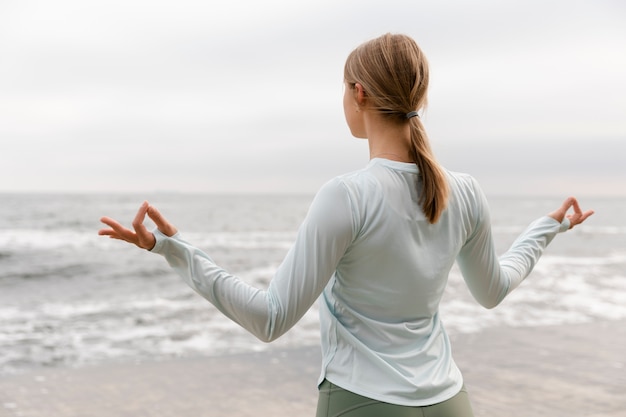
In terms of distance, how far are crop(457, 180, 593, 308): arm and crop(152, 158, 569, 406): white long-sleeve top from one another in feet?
0.23

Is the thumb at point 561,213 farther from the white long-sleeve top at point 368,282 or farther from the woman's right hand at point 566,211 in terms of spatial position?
the white long-sleeve top at point 368,282

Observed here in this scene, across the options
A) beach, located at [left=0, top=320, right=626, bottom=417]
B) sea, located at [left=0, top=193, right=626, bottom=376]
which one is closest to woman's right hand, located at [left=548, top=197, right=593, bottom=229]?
beach, located at [left=0, top=320, right=626, bottom=417]

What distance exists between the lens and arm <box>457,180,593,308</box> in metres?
1.29

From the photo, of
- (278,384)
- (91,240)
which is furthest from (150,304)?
(91,240)

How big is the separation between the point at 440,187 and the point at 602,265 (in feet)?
51.2

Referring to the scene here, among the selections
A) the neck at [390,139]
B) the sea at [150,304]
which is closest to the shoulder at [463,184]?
the neck at [390,139]

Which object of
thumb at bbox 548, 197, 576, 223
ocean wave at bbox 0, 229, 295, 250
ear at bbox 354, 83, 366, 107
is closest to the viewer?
ear at bbox 354, 83, 366, 107

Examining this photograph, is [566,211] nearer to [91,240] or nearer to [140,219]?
[140,219]

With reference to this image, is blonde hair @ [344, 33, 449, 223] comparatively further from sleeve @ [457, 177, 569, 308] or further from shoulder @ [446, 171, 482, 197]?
sleeve @ [457, 177, 569, 308]

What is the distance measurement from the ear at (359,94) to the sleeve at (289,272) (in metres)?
0.18

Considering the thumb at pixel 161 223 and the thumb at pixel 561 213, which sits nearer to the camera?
the thumb at pixel 161 223

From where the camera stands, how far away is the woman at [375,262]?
3.54ft

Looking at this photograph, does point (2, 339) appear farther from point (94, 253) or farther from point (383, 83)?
point (94, 253)

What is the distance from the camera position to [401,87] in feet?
3.75
